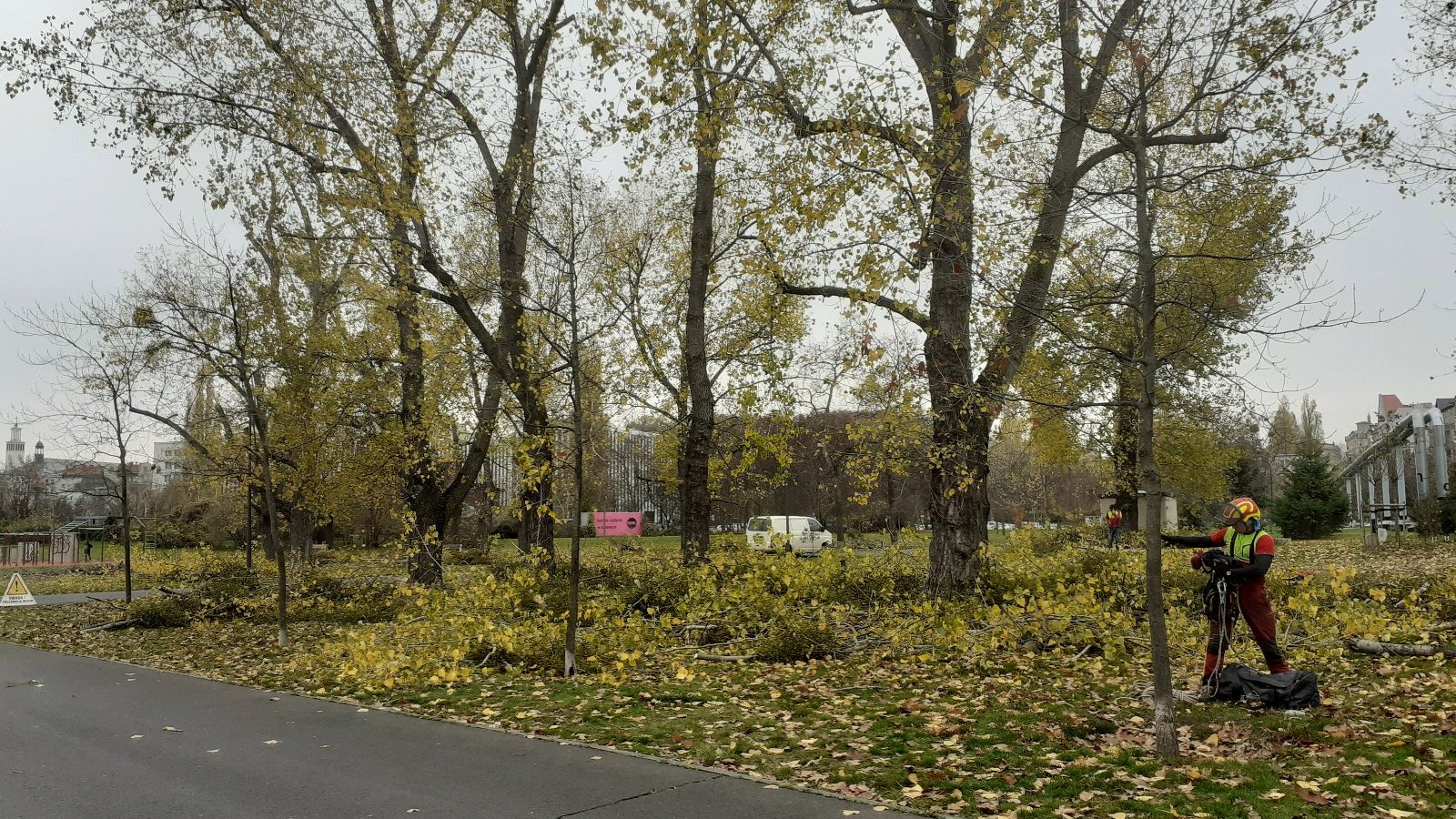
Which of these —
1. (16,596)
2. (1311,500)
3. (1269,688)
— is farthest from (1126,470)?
(16,596)

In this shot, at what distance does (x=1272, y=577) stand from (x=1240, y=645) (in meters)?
3.94

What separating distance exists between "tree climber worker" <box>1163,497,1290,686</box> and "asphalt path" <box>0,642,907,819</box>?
12.5 feet

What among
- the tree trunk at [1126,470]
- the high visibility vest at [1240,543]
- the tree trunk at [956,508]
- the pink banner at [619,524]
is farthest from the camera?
the pink banner at [619,524]

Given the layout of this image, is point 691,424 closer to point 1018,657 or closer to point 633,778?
point 1018,657

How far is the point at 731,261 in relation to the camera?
20375 mm

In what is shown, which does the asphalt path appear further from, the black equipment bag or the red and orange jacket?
the red and orange jacket

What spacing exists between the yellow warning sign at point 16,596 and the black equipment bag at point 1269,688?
24.0m

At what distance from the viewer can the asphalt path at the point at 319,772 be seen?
535 centimetres

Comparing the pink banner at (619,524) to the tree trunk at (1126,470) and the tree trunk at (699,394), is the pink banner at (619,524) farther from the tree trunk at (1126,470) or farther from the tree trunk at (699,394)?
the tree trunk at (699,394)

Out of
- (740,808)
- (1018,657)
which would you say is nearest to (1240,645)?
(1018,657)

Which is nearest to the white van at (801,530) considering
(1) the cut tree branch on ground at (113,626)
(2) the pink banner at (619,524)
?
(1) the cut tree branch on ground at (113,626)

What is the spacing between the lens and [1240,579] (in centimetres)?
711

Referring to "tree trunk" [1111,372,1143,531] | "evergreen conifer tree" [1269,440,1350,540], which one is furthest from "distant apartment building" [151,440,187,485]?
"evergreen conifer tree" [1269,440,1350,540]

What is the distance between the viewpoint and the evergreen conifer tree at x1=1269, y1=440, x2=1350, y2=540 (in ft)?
109
